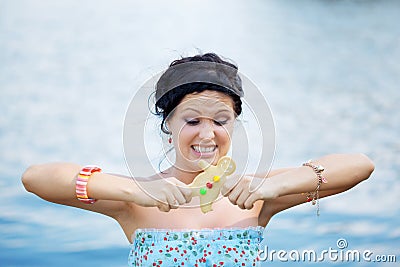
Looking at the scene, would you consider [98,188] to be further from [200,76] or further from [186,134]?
[200,76]

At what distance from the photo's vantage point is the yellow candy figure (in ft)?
5.49

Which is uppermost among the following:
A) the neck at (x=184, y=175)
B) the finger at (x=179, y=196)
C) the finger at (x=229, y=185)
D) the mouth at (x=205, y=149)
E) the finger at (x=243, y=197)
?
the mouth at (x=205, y=149)

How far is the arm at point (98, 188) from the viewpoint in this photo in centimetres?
159

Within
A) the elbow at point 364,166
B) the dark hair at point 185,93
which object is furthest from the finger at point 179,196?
the elbow at point 364,166

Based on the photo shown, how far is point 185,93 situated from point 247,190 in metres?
0.36

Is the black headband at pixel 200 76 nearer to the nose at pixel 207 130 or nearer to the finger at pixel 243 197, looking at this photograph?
the nose at pixel 207 130

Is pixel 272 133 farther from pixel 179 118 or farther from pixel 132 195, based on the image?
pixel 132 195

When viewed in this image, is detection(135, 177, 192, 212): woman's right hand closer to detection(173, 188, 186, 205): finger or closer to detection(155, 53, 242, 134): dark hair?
detection(173, 188, 186, 205): finger

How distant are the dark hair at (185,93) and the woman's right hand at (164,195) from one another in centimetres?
30

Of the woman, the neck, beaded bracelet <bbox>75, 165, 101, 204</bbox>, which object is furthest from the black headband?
beaded bracelet <bbox>75, 165, 101, 204</bbox>

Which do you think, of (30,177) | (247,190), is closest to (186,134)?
(247,190)

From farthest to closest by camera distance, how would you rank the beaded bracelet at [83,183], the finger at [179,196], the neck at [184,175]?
the neck at [184,175] → the beaded bracelet at [83,183] → the finger at [179,196]

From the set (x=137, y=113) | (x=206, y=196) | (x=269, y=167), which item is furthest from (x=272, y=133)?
(x=137, y=113)

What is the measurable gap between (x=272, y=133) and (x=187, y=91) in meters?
0.26
